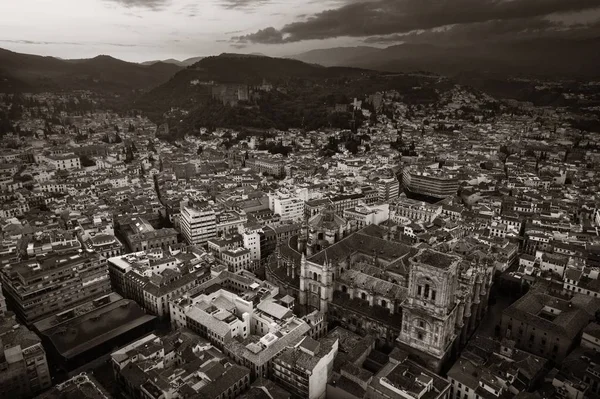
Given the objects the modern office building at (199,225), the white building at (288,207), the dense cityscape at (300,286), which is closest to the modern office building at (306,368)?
the dense cityscape at (300,286)

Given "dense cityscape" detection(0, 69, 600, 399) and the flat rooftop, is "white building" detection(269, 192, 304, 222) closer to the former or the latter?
"dense cityscape" detection(0, 69, 600, 399)

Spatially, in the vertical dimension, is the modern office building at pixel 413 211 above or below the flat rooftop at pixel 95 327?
above

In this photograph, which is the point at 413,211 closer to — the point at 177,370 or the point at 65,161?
the point at 177,370

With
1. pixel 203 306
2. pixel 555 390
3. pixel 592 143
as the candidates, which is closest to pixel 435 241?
pixel 555 390

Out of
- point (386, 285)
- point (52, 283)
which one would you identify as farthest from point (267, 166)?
point (386, 285)

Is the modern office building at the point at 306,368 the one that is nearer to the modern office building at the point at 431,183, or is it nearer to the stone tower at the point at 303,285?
the stone tower at the point at 303,285

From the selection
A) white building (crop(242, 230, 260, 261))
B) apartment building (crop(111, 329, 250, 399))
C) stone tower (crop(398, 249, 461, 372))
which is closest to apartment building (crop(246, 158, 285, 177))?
white building (crop(242, 230, 260, 261))

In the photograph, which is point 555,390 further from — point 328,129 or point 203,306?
point 328,129

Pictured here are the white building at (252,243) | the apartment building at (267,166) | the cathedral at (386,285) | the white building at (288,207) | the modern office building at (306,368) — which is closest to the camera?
the modern office building at (306,368)
